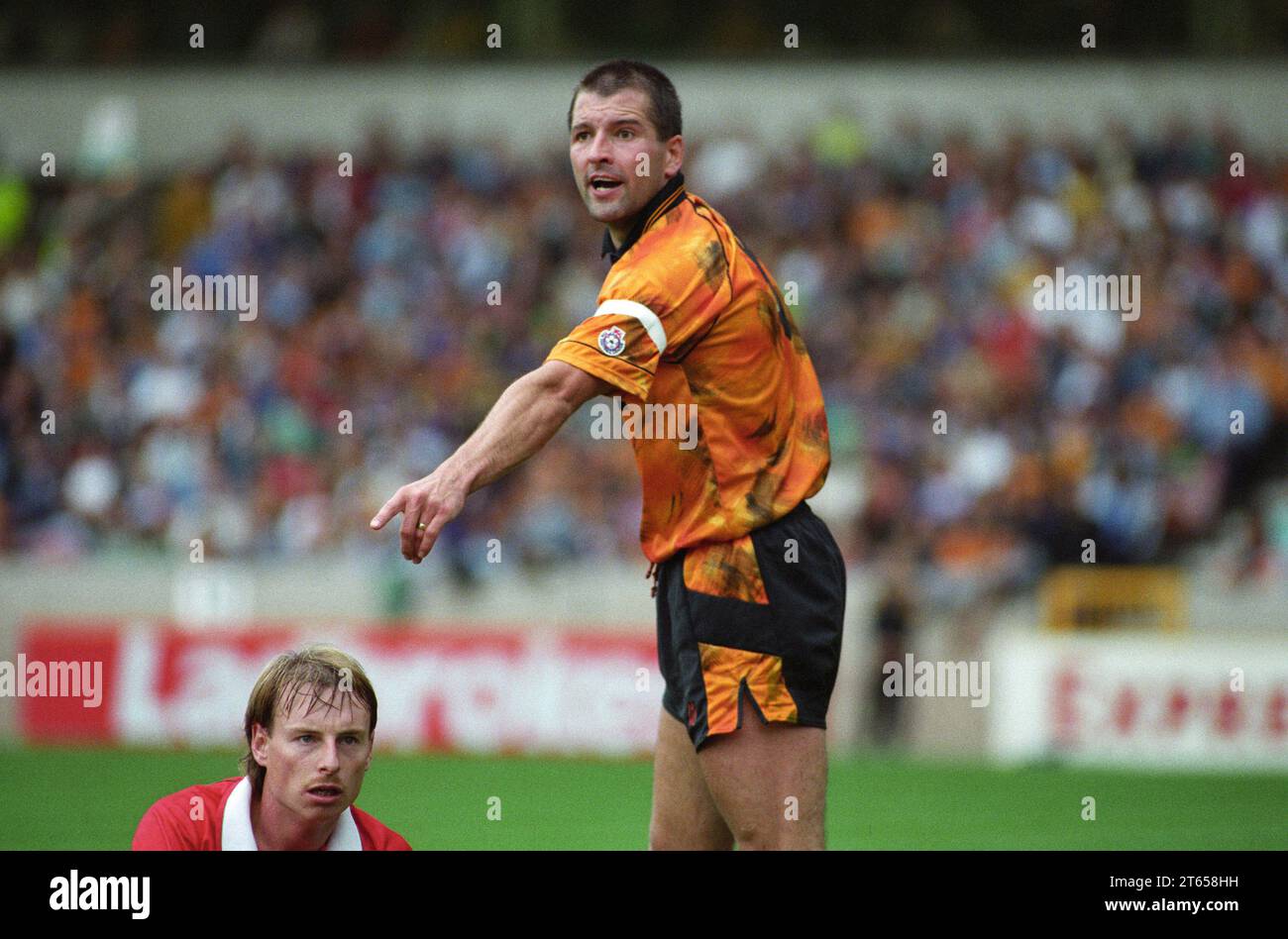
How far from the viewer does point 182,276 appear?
2178cm

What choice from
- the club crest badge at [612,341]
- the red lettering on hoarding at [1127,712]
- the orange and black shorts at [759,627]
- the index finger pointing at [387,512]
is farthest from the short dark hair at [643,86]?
the red lettering on hoarding at [1127,712]

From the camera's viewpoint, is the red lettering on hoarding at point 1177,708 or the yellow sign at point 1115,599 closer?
the red lettering on hoarding at point 1177,708

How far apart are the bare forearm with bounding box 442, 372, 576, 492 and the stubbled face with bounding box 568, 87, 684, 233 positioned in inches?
23.7

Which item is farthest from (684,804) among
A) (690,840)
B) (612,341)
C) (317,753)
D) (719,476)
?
(612,341)

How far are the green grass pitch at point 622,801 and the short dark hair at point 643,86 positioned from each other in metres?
5.85

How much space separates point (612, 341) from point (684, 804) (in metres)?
1.33

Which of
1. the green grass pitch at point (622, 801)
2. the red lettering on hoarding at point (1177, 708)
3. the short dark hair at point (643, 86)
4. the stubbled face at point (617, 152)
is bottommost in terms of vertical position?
the green grass pitch at point (622, 801)

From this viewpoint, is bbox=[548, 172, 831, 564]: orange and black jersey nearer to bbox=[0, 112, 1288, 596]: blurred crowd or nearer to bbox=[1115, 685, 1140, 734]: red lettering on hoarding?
bbox=[1115, 685, 1140, 734]: red lettering on hoarding

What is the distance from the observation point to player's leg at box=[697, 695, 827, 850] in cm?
486

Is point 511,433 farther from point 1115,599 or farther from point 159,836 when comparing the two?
point 1115,599

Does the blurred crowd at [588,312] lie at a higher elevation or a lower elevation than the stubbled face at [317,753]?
higher

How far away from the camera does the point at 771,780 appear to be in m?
4.87

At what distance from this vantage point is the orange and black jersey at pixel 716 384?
15.9ft

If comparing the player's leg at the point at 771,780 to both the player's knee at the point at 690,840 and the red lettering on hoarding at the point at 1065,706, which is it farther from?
the red lettering on hoarding at the point at 1065,706
